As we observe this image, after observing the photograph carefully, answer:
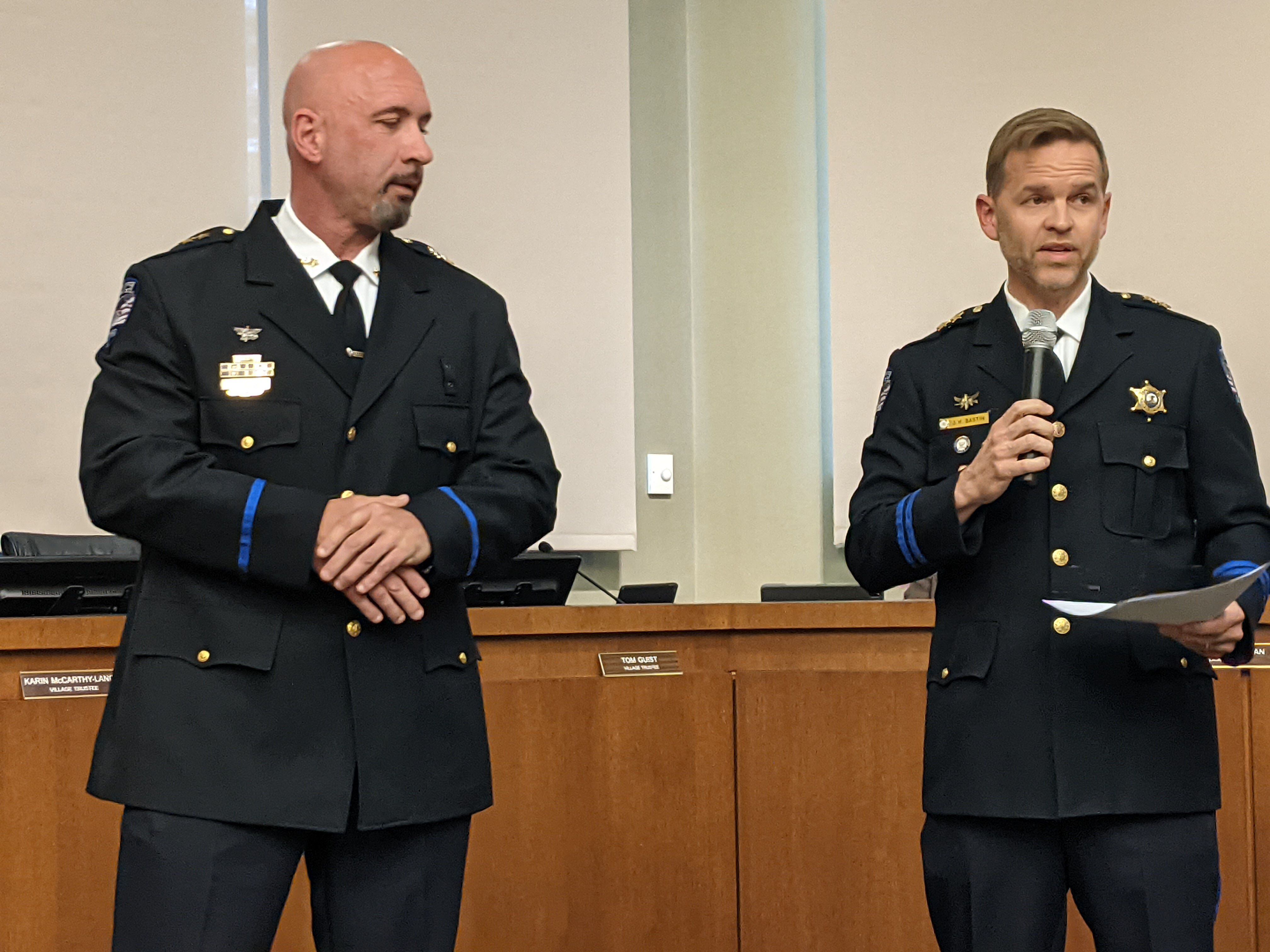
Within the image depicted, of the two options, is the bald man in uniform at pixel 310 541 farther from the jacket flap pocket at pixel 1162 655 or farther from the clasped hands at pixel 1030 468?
the jacket flap pocket at pixel 1162 655

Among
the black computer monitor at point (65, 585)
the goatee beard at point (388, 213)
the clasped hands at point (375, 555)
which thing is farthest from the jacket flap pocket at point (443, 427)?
the black computer monitor at point (65, 585)

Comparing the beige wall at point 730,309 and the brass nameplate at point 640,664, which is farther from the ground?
the beige wall at point 730,309

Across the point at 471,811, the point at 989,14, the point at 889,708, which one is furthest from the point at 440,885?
the point at 989,14

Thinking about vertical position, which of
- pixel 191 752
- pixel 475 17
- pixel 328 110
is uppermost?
pixel 475 17

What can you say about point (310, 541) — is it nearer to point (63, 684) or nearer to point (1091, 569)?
point (1091, 569)

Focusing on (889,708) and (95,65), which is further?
(95,65)

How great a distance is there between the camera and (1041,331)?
1817 mm

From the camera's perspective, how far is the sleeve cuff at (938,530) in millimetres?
1774

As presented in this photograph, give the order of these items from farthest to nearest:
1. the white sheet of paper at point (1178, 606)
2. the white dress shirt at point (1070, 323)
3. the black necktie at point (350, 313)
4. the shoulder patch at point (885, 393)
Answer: the shoulder patch at point (885, 393)
the white dress shirt at point (1070, 323)
the black necktie at point (350, 313)
the white sheet of paper at point (1178, 606)

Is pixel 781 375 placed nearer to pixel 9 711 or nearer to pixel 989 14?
pixel 989 14

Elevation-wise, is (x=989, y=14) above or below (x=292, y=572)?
above

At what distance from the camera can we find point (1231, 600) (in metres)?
1.58

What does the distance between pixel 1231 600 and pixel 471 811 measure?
88 centimetres

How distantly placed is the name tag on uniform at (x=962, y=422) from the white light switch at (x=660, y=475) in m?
2.59
